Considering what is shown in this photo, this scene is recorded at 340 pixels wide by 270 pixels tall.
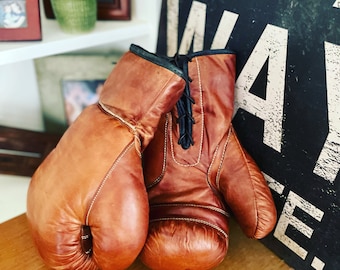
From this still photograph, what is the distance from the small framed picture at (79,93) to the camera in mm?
1191

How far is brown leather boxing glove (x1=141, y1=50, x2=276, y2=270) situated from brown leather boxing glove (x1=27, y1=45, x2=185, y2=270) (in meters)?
0.08

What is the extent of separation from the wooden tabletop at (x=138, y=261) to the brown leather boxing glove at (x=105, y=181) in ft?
0.41

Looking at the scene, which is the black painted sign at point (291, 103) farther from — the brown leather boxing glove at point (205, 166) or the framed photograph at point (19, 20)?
the framed photograph at point (19, 20)

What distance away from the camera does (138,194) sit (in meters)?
0.69

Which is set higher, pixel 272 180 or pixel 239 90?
pixel 239 90

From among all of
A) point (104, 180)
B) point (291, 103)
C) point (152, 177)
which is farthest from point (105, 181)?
point (291, 103)

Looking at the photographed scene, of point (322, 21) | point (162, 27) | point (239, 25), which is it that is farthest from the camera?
point (162, 27)

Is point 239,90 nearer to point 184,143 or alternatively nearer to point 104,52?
point 184,143

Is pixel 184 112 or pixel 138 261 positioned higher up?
pixel 184 112

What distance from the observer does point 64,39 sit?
97 cm

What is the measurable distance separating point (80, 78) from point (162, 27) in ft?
1.05

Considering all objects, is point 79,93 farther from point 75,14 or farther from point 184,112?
point 184,112

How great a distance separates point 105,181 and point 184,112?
22 centimetres

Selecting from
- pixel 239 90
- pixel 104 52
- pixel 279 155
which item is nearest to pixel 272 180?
pixel 279 155
